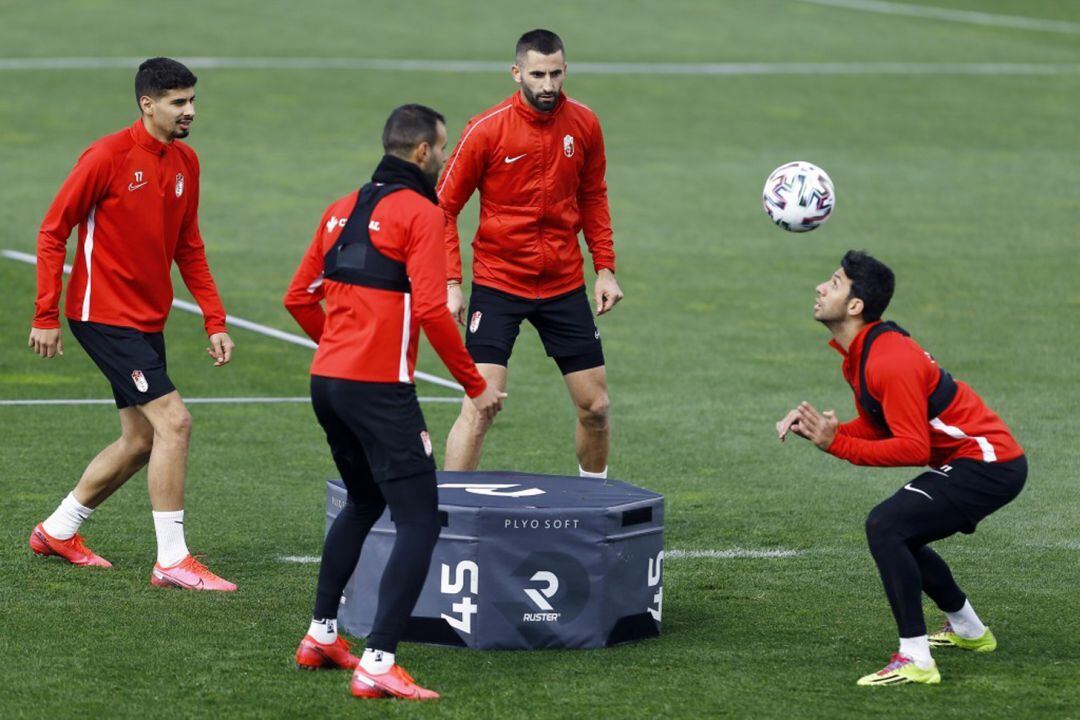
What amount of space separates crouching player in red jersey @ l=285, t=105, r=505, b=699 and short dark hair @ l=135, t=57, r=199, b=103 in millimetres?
2009

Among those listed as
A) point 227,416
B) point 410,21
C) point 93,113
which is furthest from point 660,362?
point 410,21

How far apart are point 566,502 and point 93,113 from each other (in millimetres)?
21747

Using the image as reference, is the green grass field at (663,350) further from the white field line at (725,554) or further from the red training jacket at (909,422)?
the red training jacket at (909,422)

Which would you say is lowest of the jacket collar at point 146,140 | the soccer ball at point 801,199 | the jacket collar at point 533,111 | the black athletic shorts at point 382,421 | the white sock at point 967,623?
the white sock at point 967,623

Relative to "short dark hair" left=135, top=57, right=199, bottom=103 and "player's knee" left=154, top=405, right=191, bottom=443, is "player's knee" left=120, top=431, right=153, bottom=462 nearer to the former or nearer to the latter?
"player's knee" left=154, top=405, right=191, bottom=443

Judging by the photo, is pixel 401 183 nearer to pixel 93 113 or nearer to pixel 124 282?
pixel 124 282

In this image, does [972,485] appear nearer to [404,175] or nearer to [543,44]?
[404,175]

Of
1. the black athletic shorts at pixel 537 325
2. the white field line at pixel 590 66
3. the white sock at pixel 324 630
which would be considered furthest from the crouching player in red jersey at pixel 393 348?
the white field line at pixel 590 66

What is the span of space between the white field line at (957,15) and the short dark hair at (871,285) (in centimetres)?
3310

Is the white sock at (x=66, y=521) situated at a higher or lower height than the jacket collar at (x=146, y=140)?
lower

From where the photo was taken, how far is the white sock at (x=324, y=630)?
714 centimetres

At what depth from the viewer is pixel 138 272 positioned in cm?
881

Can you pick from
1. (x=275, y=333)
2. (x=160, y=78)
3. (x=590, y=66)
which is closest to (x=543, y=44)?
(x=160, y=78)

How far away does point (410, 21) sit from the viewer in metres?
36.6
